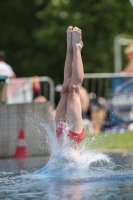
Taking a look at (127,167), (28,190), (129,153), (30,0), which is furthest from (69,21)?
(28,190)

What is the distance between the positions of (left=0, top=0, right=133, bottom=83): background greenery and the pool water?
16.4m

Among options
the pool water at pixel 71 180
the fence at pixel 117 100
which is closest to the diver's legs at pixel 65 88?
the pool water at pixel 71 180

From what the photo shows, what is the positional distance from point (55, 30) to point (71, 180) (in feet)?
61.3

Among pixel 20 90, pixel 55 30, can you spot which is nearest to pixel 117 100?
pixel 20 90

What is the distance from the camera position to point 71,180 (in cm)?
927

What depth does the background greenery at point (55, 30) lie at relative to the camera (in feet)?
90.9

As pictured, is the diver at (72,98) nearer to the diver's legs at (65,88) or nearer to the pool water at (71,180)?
the diver's legs at (65,88)

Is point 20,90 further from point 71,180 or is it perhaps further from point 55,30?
point 55,30

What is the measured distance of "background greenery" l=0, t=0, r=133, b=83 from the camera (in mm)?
27703

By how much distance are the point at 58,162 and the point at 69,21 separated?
17500 mm

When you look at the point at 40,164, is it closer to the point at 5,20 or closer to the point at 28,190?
the point at 28,190

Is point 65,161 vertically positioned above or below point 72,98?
below

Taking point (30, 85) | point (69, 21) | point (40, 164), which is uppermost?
point (69, 21)

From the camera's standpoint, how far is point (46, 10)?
92.1 feet
